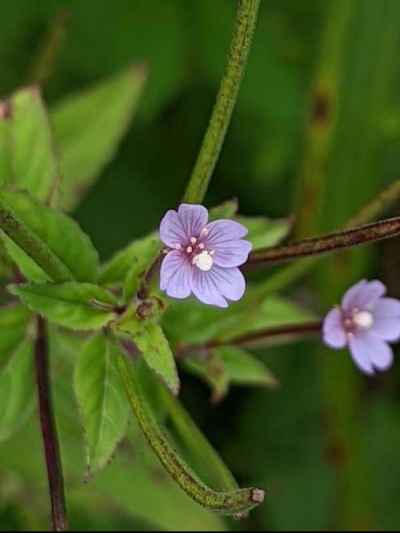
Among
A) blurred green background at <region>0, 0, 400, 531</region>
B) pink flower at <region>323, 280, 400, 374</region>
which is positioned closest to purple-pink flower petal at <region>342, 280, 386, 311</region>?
pink flower at <region>323, 280, 400, 374</region>

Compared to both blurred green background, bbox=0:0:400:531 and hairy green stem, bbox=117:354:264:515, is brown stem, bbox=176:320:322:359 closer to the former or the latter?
hairy green stem, bbox=117:354:264:515

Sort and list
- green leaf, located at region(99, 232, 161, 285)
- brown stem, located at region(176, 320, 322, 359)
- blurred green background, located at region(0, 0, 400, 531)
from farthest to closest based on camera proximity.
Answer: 1. blurred green background, located at region(0, 0, 400, 531)
2. brown stem, located at region(176, 320, 322, 359)
3. green leaf, located at region(99, 232, 161, 285)

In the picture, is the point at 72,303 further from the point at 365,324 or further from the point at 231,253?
the point at 365,324

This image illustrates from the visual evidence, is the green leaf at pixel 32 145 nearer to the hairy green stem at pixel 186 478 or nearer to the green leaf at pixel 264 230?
the green leaf at pixel 264 230

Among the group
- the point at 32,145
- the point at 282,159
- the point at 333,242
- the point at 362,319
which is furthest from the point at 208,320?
the point at 282,159

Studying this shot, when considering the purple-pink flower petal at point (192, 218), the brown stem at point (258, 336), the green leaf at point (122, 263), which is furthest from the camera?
the brown stem at point (258, 336)

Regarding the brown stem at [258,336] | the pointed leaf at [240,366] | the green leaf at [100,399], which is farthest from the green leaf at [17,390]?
the pointed leaf at [240,366]

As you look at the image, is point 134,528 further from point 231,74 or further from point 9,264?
point 231,74
